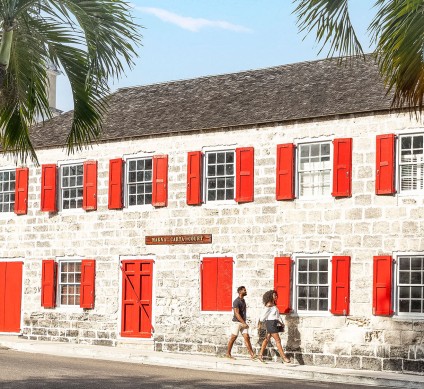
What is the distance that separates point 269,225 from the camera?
23.4 metres

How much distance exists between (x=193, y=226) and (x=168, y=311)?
85.1 inches

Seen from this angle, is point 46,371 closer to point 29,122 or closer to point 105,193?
point 29,122

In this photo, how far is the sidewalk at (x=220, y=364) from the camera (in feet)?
63.3

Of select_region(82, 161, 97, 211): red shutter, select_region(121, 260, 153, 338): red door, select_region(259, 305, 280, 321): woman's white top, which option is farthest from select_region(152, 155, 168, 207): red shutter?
select_region(259, 305, 280, 321): woman's white top

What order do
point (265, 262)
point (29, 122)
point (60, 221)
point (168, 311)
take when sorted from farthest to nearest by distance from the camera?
point (60, 221) → point (168, 311) → point (265, 262) → point (29, 122)

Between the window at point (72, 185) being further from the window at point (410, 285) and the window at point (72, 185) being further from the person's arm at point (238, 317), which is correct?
the window at point (410, 285)

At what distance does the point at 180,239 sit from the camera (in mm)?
24844

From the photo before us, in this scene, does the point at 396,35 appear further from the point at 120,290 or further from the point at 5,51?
the point at 120,290

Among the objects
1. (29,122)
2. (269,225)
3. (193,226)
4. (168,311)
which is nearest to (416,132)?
(269,225)

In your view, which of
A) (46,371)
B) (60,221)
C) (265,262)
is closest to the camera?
(46,371)

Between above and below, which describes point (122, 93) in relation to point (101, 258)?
above

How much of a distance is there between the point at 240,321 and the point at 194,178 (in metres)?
3.98

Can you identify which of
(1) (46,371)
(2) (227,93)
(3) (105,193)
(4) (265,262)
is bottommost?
(1) (46,371)

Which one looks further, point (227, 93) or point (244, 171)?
point (227, 93)
